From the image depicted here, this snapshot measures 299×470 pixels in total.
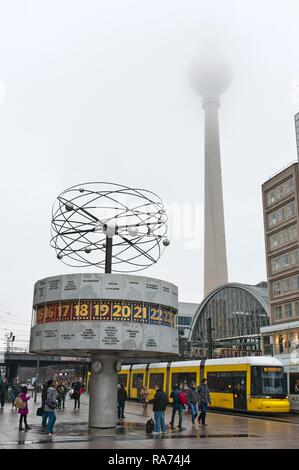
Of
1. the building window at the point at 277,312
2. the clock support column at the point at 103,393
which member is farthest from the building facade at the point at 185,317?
the clock support column at the point at 103,393

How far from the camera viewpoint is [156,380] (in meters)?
39.7

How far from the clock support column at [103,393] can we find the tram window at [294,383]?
17671 mm

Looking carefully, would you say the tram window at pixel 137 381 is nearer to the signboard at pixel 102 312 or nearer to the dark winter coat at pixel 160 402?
the signboard at pixel 102 312

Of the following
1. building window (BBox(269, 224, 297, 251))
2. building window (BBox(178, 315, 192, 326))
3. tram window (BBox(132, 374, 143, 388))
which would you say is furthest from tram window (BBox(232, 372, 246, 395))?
building window (BBox(178, 315, 192, 326))

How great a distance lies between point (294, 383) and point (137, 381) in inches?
565

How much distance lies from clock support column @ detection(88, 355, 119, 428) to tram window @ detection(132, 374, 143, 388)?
73.7 ft

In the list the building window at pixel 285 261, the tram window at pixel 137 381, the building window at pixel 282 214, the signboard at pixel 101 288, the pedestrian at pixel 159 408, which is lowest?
the pedestrian at pixel 159 408

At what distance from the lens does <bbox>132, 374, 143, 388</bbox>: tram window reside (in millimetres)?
42688

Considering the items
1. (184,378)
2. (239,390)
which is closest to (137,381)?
(184,378)

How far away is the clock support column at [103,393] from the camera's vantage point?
20109mm

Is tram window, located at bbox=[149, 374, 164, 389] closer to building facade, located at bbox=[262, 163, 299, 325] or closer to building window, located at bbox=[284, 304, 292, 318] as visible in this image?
building facade, located at bbox=[262, 163, 299, 325]

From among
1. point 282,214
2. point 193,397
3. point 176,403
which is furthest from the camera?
point 282,214

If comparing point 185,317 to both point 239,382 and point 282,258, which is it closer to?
point 282,258
